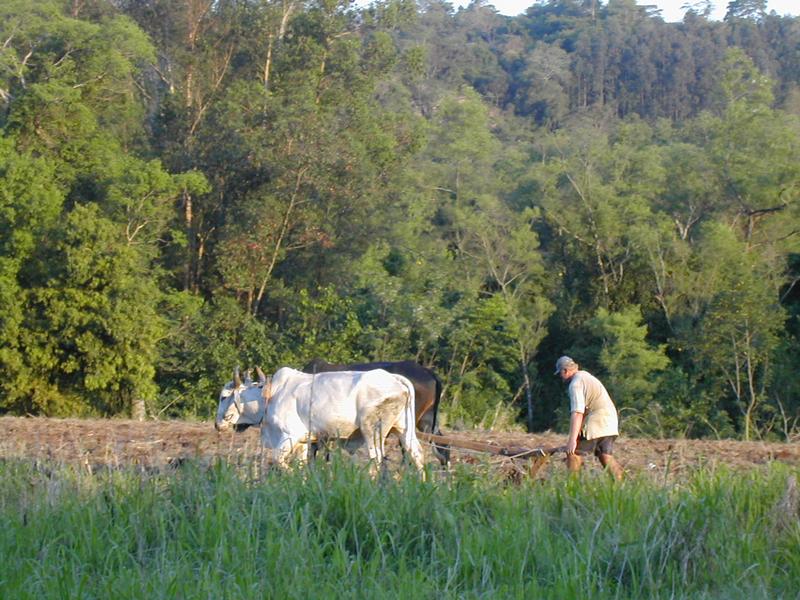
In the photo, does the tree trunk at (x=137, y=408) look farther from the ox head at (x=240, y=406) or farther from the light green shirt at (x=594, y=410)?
the light green shirt at (x=594, y=410)

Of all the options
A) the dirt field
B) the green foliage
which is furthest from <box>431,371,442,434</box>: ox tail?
the green foliage

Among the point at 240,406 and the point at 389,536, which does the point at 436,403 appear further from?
the point at 389,536

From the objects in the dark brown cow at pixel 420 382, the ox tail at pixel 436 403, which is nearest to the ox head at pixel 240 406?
the dark brown cow at pixel 420 382

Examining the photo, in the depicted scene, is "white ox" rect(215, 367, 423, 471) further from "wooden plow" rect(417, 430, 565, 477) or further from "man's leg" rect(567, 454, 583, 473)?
"man's leg" rect(567, 454, 583, 473)

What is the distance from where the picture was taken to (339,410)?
9.55 m

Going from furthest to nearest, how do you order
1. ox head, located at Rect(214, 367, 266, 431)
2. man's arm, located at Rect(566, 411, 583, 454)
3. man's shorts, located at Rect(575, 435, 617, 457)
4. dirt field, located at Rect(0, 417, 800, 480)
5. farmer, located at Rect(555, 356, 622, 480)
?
ox head, located at Rect(214, 367, 266, 431) < dirt field, located at Rect(0, 417, 800, 480) < man's shorts, located at Rect(575, 435, 617, 457) < farmer, located at Rect(555, 356, 622, 480) < man's arm, located at Rect(566, 411, 583, 454)

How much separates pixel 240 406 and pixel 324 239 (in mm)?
18424

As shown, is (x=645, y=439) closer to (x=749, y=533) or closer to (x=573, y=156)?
(x=749, y=533)

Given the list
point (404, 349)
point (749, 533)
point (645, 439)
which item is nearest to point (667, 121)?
point (404, 349)

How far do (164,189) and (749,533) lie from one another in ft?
70.1

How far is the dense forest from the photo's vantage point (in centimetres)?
2423

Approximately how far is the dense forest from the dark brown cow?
11.4 meters

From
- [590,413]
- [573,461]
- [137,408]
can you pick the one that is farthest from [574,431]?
[137,408]

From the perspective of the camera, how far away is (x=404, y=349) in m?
27.2
